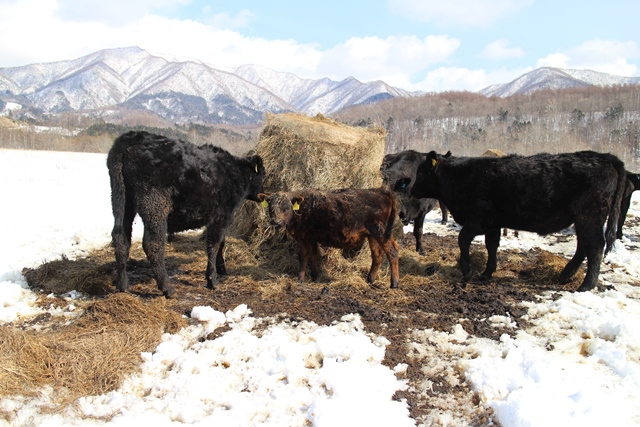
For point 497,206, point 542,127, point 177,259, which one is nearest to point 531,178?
point 497,206

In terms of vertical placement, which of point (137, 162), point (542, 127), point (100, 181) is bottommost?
point (100, 181)

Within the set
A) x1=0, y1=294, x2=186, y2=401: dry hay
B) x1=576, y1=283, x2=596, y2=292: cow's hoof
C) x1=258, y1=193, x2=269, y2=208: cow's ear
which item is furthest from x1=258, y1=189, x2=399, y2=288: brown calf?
x1=576, y1=283, x2=596, y2=292: cow's hoof

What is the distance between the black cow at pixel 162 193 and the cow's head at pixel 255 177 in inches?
23.8

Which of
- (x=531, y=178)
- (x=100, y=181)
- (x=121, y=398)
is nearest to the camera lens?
(x=121, y=398)

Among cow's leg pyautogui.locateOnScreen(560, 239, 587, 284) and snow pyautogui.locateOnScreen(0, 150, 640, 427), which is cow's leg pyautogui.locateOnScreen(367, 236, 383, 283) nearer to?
snow pyautogui.locateOnScreen(0, 150, 640, 427)

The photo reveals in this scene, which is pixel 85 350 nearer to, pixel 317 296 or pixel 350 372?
pixel 350 372

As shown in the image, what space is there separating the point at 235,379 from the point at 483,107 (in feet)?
377

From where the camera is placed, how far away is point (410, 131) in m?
92.8

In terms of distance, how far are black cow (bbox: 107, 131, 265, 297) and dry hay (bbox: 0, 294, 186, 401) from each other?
A: 3.05 feet

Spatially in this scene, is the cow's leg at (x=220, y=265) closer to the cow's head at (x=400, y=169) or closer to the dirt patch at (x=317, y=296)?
the dirt patch at (x=317, y=296)

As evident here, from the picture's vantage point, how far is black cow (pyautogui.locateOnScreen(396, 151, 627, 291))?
632cm

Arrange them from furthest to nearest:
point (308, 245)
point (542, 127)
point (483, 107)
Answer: point (483, 107) < point (542, 127) < point (308, 245)

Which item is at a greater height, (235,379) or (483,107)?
(483,107)

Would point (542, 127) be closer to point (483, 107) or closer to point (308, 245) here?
point (483, 107)
